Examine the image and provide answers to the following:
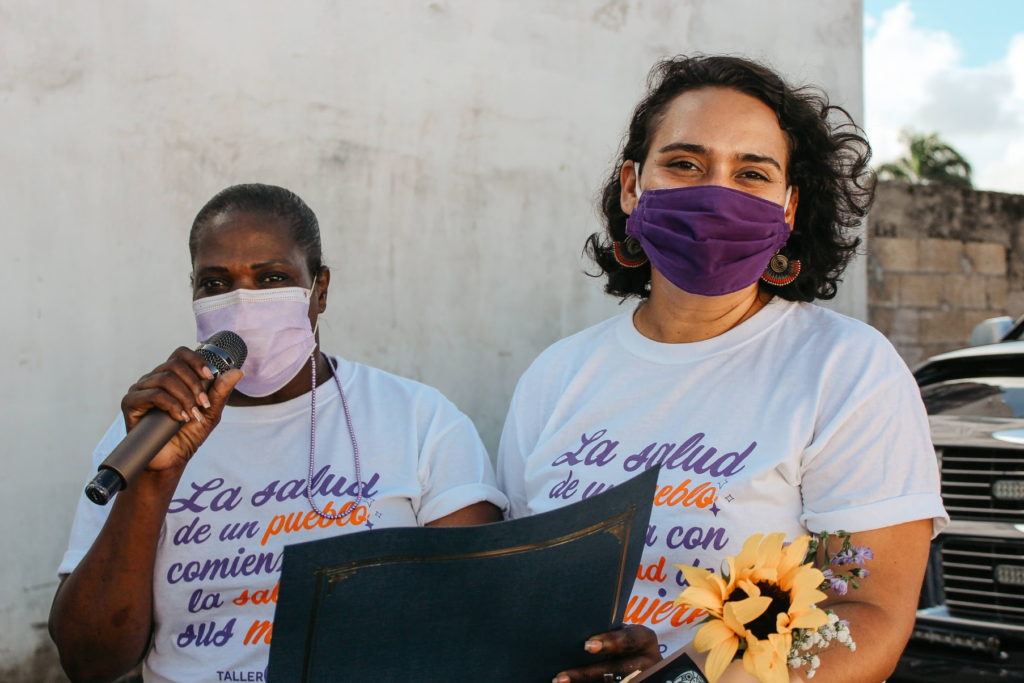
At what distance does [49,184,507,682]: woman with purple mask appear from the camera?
1987 millimetres

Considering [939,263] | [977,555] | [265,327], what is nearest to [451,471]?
[265,327]

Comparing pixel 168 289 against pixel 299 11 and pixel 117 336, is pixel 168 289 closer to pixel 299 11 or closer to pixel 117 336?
pixel 117 336

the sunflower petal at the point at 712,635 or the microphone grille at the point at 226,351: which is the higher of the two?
the microphone grille at the point at 226,351

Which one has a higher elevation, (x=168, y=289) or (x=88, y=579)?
(x=168, y=289)

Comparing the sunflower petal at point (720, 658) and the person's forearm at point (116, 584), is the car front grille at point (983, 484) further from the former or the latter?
the person's forearm at point (116, 584)

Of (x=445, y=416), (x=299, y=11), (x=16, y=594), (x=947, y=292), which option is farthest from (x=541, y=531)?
(x=947, y=292)

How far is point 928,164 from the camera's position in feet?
88.4

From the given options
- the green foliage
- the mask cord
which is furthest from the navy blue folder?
the green foliage

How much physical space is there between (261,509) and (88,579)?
0.41 meters

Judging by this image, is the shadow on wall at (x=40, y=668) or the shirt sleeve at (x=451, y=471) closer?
the shirt sleeve at (x=451, y=471)

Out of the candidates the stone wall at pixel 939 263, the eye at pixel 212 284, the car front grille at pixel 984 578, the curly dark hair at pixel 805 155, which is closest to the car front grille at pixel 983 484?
the car front grille at pixel 984 578

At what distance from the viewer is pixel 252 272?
A: 2.20 m

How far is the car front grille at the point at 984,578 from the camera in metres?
2.98

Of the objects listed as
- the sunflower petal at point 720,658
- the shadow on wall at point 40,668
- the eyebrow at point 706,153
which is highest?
the eyebrow at point 706,153
